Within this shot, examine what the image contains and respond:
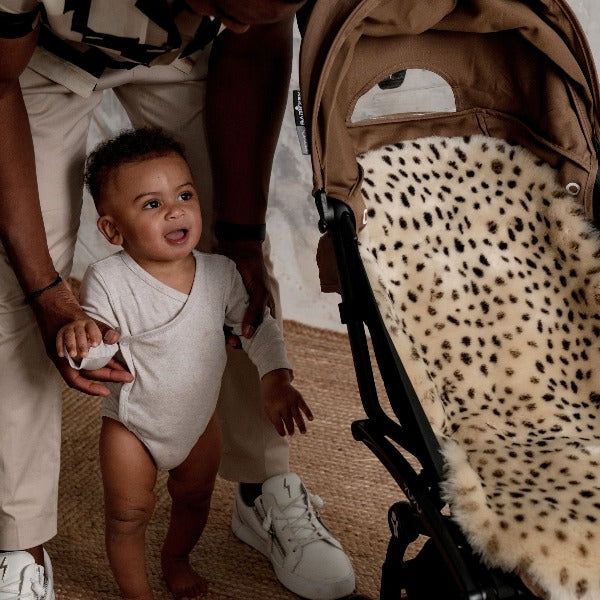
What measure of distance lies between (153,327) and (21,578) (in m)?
0.47

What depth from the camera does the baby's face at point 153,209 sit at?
4.37 ft

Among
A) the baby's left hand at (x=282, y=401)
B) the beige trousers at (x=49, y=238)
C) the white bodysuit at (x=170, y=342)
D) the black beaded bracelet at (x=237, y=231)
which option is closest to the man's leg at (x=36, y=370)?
the beige trousers at (x=49, y=238)

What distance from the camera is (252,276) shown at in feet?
4.87

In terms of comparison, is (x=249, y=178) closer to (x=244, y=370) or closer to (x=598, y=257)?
(x=244, y=370)

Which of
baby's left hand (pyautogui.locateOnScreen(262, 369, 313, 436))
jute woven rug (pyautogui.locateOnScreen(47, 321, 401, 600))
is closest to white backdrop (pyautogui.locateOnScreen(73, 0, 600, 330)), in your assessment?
jute woven rug (pyautogui.locateOnScreen(47, 321, 401, 600))

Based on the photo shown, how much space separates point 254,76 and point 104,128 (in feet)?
3.58

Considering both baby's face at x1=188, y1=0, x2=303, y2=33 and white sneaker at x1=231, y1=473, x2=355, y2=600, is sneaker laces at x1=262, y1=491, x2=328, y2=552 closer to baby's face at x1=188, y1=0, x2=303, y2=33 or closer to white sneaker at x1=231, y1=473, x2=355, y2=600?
white sneaker at x1=231, y1=473, x2=355, y2=600

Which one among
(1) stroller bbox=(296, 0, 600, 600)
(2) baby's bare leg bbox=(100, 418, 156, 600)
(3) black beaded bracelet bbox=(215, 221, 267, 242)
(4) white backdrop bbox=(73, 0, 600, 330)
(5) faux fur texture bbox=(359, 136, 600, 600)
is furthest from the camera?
(4) white backdrop bbox=(73, 0, 600, 330)

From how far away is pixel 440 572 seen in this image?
126cm

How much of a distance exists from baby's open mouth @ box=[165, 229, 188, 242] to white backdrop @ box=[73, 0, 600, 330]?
36.8 inches

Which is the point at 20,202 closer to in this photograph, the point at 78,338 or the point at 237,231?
the point at 78,338

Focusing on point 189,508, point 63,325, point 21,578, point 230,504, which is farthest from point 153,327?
point 230,504

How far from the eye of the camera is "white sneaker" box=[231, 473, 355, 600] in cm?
157

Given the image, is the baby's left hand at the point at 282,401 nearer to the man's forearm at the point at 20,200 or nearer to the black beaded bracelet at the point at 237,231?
the black beaded bracelet at the point at 237,231
